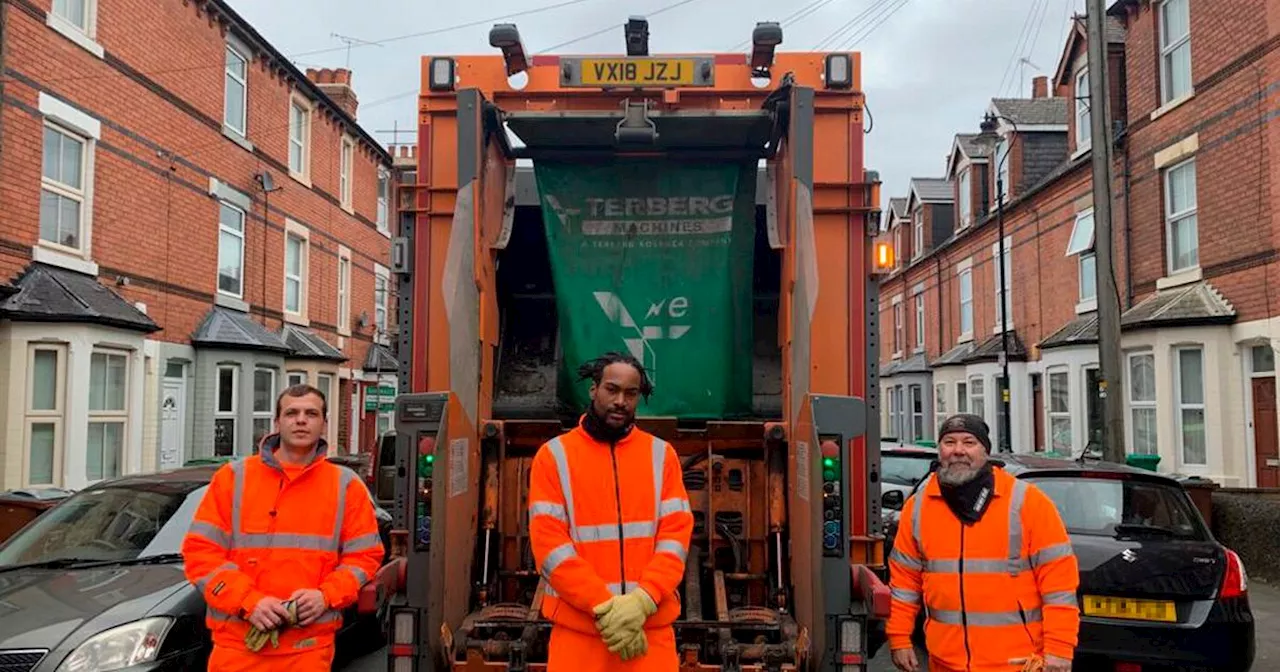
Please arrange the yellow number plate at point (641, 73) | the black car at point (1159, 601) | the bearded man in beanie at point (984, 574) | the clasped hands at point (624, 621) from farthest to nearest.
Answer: the black car at point (1159, 601)
the yellow number plate at point (641, 73)
the bearded man in beanie at point (984, 574)
the clasped hands at point (624, 621)

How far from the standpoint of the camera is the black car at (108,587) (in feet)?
13.1

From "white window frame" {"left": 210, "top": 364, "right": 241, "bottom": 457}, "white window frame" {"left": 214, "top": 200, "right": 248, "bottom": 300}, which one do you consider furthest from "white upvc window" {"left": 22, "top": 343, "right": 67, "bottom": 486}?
"white window frame" {"left": 214, "top": 200, "right": 248, "bottom": 300}

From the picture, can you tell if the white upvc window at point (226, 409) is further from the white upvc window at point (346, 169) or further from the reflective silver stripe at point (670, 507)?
the reflective silver stripe at point (670, 507)

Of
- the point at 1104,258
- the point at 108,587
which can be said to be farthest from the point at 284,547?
the point at 1104,258

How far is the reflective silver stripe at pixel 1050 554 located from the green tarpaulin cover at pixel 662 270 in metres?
2.25

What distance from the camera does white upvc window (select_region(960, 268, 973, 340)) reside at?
2266cm

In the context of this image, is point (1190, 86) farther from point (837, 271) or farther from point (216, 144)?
point (216, 144)

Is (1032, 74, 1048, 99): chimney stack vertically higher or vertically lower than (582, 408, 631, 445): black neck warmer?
higher

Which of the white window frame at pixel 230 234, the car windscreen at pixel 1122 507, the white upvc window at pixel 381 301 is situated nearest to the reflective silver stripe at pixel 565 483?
the car windscreen at pixel 1122 507

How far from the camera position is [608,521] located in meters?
3.00

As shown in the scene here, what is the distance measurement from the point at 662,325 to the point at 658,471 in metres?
2.15

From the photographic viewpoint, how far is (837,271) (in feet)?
14.9

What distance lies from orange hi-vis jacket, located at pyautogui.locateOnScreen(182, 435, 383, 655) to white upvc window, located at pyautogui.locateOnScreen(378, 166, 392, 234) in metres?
20.5

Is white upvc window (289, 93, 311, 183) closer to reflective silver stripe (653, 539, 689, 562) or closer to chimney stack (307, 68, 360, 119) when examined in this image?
chimney stack (307, 68, 360, 119)
